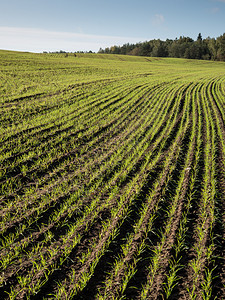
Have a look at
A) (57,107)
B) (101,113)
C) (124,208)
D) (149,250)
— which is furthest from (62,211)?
(57,107)

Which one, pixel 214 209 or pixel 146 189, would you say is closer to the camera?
pixel 214 209

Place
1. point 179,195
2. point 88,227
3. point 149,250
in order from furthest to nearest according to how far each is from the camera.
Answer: point 179,195 → point 88,227 → point 149,250

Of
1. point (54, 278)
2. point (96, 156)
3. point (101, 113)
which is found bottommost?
point (54, 278)

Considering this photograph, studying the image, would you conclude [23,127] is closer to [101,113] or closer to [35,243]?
[101,113]

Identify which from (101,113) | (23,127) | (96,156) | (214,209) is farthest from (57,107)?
(214,209)

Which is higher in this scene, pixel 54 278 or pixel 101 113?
pixel 101 113

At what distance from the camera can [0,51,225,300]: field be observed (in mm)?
3719

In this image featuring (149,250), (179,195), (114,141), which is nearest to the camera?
(149,250)

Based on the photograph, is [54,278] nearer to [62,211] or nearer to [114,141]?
[62,211]

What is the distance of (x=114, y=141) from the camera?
9750 mm

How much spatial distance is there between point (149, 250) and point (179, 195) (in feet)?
6.97

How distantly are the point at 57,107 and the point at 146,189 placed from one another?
10.1 metres

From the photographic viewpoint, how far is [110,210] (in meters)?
5.44

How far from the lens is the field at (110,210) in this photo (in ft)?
12.2
